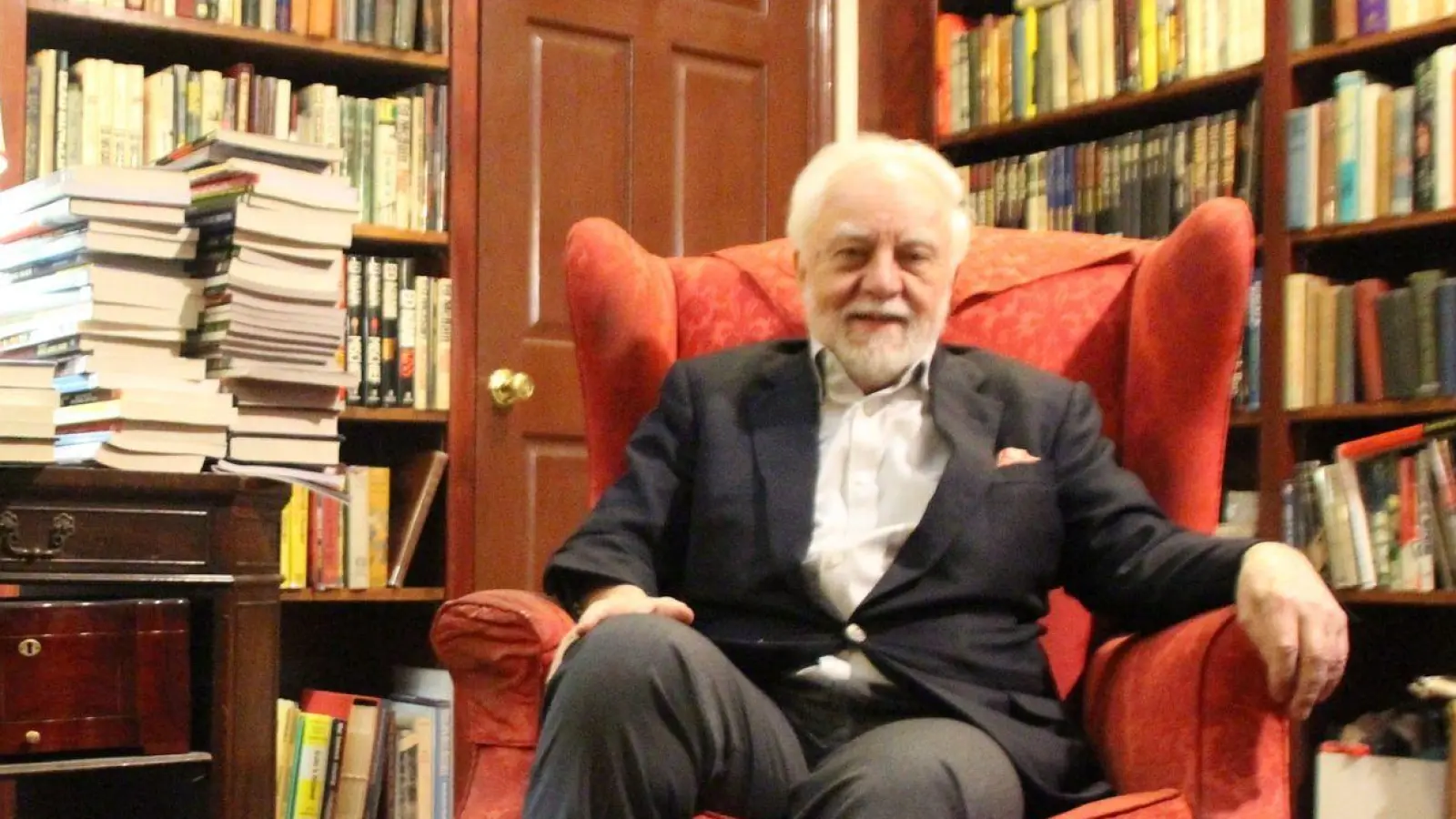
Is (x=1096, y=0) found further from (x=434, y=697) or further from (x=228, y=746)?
(x=228, y=746)

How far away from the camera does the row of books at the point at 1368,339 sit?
7.98 ft

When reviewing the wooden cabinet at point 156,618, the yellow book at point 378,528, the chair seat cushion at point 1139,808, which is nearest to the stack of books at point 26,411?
the wooden cabinet at point 156,618

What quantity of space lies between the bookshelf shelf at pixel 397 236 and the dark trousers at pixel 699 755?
1.50 metres

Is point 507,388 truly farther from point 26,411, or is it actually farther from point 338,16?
point 26,411

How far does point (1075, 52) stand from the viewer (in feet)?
9.98

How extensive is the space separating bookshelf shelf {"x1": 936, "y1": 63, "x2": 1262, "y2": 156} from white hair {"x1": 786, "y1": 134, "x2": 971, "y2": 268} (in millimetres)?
1093

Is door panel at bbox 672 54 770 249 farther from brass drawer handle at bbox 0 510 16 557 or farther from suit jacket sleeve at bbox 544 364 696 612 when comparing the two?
brass drawer handle at bbox 0 510 16 557

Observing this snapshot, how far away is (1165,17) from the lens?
9.37 ft

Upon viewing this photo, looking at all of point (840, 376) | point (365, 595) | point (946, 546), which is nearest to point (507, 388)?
point (365, 595)

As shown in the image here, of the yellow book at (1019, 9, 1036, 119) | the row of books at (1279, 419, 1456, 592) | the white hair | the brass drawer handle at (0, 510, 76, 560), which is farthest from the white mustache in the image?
the yellow book at (1019, 9, 1036, 119)

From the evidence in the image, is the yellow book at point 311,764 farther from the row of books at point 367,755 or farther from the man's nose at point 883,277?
the man's nose at point 883,277

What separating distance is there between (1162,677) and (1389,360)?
4.12 feet

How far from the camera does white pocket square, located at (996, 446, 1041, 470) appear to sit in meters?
1.71

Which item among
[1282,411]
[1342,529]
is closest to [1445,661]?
[1342,529]
